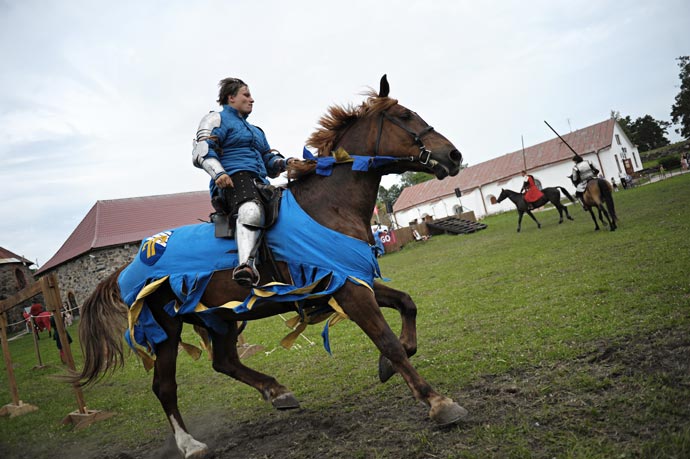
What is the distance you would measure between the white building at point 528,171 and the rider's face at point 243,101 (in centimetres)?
3500

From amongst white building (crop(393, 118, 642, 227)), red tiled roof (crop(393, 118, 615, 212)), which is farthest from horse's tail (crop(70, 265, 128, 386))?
red tiled roof (crop(393, 118, 615, 212))

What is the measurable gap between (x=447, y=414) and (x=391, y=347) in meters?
0.62

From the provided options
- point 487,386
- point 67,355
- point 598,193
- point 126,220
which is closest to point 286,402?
point 487,386

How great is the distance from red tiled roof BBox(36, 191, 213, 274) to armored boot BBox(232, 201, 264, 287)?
97.3 ft

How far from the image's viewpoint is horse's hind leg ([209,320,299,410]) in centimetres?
465

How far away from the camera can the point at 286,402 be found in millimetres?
4387

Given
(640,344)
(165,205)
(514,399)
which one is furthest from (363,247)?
(165,205)

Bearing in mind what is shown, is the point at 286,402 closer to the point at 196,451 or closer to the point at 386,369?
the point at 196,451

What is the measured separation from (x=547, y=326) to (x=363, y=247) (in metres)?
2.94

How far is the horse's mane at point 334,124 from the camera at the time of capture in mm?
4262

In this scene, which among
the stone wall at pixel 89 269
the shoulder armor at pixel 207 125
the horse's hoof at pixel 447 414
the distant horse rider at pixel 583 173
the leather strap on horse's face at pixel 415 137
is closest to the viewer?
the horse's hoof at pixel 447 414

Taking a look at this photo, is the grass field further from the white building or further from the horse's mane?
the white building

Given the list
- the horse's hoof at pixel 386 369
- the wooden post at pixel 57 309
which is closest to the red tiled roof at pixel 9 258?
the wooden post at pixel 57 309

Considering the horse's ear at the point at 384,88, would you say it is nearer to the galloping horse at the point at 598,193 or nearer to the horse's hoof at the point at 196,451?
the horse's hoof at the point at 196,451
